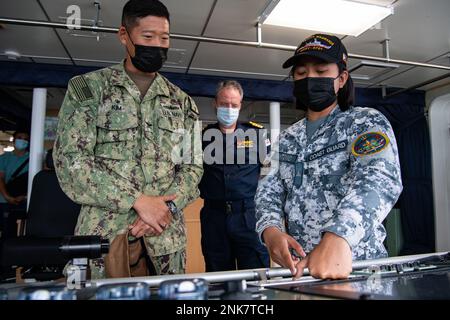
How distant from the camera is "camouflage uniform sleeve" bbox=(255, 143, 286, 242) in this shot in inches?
49.9

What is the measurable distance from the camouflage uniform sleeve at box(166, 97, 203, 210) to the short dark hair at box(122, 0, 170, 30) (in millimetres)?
414

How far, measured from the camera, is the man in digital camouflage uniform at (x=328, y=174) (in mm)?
968

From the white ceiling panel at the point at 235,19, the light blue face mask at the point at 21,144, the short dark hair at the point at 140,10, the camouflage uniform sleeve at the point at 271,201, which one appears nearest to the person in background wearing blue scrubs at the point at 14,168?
the light blue face mask at the point at 21,144

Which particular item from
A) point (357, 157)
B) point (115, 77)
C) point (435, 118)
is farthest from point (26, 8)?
point (435, 118)

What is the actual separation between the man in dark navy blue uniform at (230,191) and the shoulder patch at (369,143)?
4.20 feet

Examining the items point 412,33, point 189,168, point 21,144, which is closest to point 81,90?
point 189,168

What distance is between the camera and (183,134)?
5.36 ft

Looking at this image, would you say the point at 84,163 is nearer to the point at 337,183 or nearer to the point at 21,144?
the point at 337,183

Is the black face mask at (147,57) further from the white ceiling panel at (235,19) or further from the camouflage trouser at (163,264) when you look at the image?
the white ceiling panel at (235,19)

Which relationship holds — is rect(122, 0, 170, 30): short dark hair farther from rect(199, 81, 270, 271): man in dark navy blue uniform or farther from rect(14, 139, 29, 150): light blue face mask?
rect(14, 139, 29, 150): light blue face mask

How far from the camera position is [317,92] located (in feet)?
4.47
